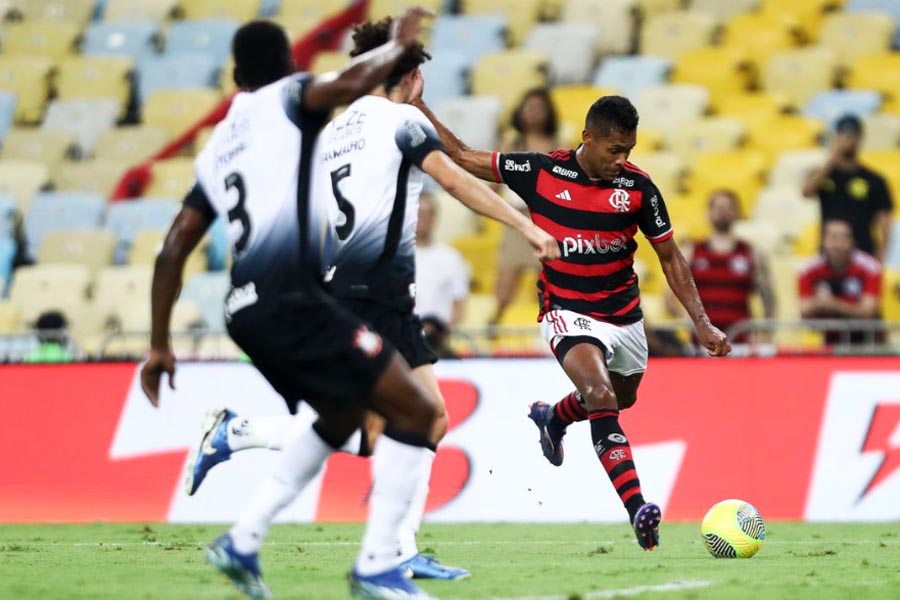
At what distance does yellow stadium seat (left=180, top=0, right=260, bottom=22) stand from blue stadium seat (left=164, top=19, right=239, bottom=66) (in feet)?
1.05

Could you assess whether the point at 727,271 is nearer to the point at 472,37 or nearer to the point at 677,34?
the point at 677,34

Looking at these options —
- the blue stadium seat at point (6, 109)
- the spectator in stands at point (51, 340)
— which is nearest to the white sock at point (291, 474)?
the spectator in stands at point (51, 340)

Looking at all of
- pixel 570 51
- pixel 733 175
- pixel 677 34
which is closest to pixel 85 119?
pixel 570 51

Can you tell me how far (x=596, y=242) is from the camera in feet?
31.4

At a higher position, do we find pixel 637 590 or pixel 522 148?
pixel 522 148

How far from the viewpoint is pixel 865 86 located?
18172mm

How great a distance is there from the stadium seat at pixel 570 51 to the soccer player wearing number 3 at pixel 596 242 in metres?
9.93

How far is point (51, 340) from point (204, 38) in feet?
25.8

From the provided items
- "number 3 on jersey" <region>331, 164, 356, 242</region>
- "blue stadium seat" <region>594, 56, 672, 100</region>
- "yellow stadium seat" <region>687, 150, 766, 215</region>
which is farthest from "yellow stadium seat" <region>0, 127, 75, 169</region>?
"number 3 on jersey" <region>331, 164, 356, 242</region>

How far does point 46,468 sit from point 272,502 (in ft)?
21.6

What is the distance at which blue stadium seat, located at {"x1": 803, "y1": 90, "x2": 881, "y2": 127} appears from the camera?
17781 millimetres

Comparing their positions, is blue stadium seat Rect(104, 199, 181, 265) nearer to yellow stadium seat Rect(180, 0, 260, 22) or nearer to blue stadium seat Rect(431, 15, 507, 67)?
blue stadium seat Rect(431, 15, 507, 67)

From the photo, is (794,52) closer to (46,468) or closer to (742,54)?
(742,54)

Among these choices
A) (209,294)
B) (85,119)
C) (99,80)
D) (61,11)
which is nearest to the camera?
(209,294)
